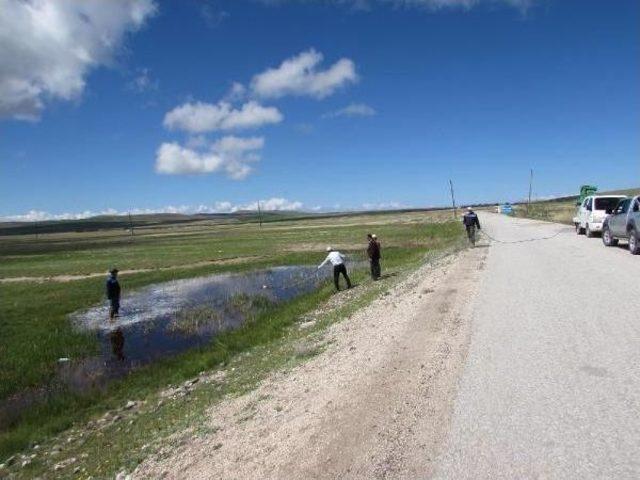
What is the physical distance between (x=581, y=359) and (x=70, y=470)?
310 inches

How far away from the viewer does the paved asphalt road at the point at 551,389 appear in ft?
15.9

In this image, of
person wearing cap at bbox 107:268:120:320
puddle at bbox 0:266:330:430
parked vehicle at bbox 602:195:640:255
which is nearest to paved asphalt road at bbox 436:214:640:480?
parked vehicle at bbox 602:195:640:255

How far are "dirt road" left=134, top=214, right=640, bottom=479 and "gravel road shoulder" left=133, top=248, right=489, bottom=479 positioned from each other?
23mm

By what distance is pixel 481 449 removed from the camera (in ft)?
16.9

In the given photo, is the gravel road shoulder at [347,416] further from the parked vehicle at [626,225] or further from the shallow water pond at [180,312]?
the parked vehicle at [626,225]

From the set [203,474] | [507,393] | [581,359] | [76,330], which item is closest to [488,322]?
[581,359]

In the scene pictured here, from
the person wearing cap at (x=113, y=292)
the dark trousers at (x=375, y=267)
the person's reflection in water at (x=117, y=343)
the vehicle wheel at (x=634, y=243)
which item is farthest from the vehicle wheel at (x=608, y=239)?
the person wearing cap at (x=113, y=292)

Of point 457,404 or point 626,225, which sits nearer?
point 457,404

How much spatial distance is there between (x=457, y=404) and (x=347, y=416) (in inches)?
52.8

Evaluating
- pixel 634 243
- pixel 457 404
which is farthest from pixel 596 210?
pixel 457 404

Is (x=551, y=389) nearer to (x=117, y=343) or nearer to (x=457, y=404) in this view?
(x=457, y=404)

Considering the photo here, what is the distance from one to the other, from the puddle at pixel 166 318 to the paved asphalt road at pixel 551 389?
32.8 feet

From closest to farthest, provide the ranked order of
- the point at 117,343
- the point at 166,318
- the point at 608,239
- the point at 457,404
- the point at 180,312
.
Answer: the point at 457,404 → the point at 117,343 → the point at 166,318 → the point at 608,239 → the point at 180,312

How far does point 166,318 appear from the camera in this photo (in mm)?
21766
